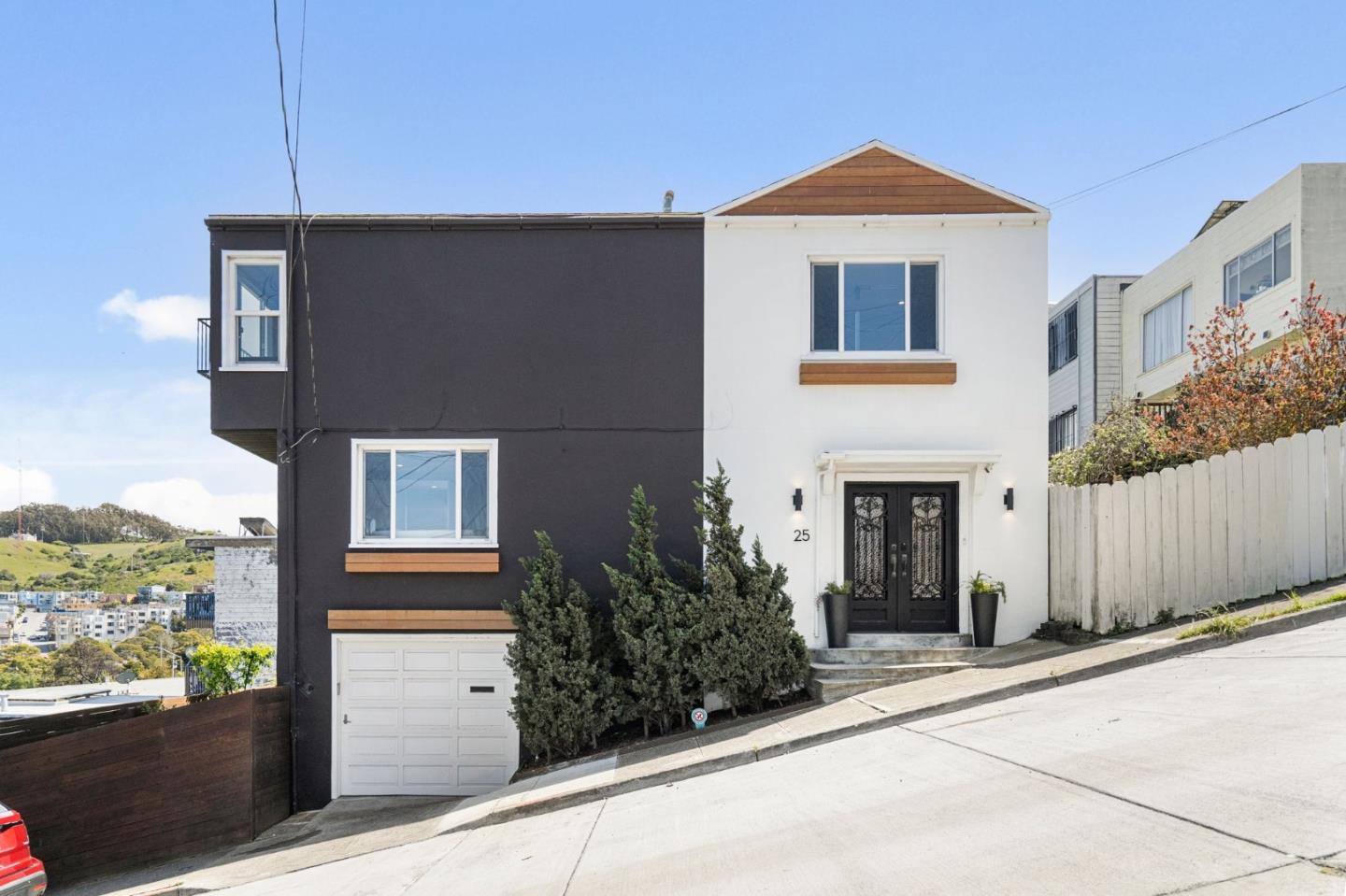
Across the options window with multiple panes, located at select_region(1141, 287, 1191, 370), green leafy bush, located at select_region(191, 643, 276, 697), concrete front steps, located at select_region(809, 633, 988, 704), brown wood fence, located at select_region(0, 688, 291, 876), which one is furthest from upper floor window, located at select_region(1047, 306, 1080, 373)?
brown wood fence, located at select_region(0, 688, 291, 876)

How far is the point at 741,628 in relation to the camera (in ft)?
31.3

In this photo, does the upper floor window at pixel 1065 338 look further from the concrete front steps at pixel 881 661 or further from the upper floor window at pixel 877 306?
the concrete front steps at pixel 881 661

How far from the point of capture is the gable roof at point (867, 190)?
10.9 meters

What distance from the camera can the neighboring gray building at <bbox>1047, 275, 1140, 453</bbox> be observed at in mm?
23641

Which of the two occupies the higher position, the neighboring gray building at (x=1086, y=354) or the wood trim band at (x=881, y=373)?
the neighboring gray building at (x=1086, y=354)

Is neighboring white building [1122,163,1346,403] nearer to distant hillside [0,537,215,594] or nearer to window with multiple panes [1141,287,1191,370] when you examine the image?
window with multiple panes [1141,287,1191,370]

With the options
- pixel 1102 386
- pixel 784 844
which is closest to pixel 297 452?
pixel 784 844

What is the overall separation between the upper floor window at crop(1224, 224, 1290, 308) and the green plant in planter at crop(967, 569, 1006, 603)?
35.3 ft

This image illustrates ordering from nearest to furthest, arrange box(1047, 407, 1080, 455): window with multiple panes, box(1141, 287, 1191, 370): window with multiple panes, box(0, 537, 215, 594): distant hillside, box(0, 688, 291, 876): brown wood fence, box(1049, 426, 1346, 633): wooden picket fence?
box(1049, 426, 1346, 633): wooden picket fence → box(0, 688, 291, 876): brown wood fence → box(1141, 287, 1191, 370): window with multiple panes → box(1047, 407, 1080, 455): window with multiple panes → box(0, 537, 215, 594): distant hillside

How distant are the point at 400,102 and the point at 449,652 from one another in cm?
708

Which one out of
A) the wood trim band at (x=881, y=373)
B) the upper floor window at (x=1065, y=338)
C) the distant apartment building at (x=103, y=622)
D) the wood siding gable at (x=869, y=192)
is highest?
the upper floor window at (x=1065, y=338)

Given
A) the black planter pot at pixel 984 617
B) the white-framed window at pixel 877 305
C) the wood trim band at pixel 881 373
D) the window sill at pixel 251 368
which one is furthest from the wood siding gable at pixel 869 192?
the window sill at pixel 251 368

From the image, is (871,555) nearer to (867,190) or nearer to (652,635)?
(652,635)

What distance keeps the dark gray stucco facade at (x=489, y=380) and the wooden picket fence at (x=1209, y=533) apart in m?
4.47
